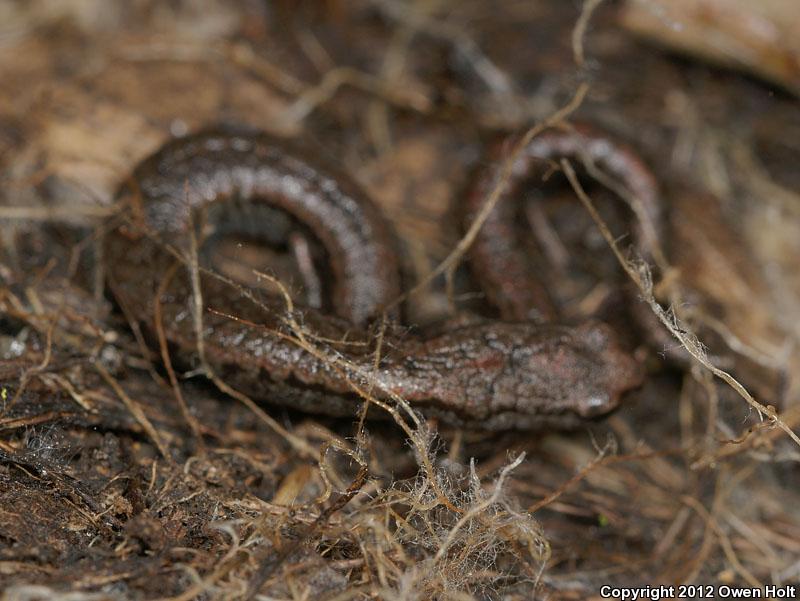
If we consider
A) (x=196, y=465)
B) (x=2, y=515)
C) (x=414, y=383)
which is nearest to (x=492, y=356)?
(x=414, y=383)

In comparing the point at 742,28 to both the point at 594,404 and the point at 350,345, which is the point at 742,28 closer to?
the point at 594,404

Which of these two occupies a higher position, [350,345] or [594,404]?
[350,345]

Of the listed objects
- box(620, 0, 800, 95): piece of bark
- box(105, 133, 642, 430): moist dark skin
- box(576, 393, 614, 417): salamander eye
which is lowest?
box(576, 393, 614, 417): salamander eye

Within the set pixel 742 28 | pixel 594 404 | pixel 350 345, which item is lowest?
pixel 594 404

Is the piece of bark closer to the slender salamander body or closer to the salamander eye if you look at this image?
the slender salamander body

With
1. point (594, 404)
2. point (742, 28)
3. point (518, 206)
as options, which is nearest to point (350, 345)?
point (594, 404)

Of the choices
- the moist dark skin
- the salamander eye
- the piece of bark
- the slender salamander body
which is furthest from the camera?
the piece of bark

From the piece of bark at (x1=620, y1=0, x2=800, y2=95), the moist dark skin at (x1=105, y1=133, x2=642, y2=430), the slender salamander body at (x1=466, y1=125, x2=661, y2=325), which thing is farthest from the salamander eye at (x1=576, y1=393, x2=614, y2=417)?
the piece of bark at (x1=620, y1=0, x2=800, y2=95)

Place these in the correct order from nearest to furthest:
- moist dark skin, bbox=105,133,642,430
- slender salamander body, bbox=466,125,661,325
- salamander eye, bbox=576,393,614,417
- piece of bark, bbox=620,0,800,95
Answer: moist dark skin, bbox=105,133,642,430, salamander eye, bbox=576,393,614,417, slender salamander body, bbox=466,125,661,325, piece of bark, bbox=620,0,800,95

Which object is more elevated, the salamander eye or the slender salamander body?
the slender salamander body
